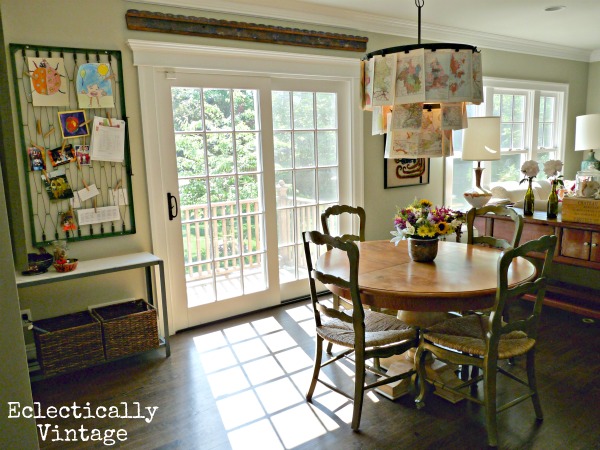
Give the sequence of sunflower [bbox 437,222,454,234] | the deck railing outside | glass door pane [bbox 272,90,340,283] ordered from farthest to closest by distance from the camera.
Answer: glass door pane [bbox 272,90,340,283] < the deck railing outside < sunflower [bbox 437,222,454,234]

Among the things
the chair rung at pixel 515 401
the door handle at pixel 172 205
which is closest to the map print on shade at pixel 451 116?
the chair rung at pixel 515 401

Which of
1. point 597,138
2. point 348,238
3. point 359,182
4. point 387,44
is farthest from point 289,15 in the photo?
point 597,138

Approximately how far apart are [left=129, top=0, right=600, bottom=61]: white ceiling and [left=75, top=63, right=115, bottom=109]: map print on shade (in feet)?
1.93

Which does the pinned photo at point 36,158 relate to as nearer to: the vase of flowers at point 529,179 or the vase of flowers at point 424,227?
the vase of flowers at point 424,227

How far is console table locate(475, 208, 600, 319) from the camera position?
334 cm

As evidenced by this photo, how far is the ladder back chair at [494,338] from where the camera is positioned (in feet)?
6.51

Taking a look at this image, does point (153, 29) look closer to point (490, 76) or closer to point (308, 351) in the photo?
point (308, 351)

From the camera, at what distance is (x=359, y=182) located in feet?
14.2

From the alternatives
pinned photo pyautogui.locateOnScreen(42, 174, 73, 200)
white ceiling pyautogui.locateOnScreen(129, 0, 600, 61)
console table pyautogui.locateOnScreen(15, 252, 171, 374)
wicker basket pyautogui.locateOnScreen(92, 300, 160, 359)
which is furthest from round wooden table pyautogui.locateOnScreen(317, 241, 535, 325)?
white ceiling pyautogui.locateOnScreen(129, 0, 600, 61)

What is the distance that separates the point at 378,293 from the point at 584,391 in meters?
1.43

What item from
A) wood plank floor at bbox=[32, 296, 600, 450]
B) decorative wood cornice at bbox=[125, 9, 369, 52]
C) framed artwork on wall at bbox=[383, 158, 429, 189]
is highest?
decorative wood cornice at bbox=[125, 9, 369, 52]

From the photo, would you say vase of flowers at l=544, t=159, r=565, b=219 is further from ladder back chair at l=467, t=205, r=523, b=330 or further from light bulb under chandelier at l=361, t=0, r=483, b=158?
light bulb under chandelier at l=361, t=0, r=483, b=158

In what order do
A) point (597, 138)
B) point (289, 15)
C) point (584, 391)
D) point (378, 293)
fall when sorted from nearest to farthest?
point (378, 293) → point (584, 391) → point (289, 15) → point (597, 138)

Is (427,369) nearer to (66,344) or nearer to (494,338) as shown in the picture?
(494,338)
